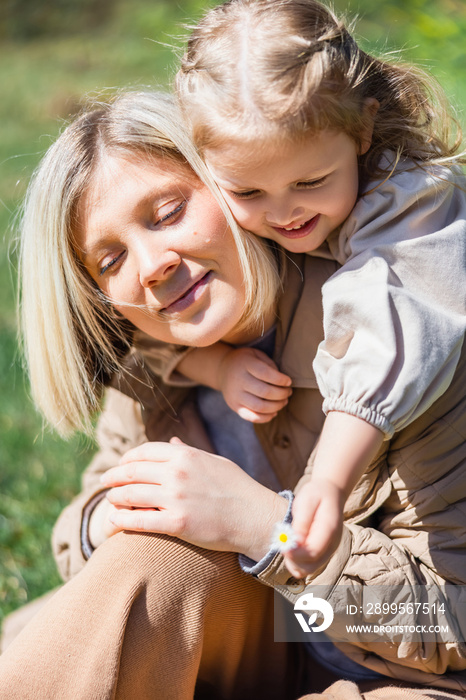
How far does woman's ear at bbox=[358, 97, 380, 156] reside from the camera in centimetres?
191

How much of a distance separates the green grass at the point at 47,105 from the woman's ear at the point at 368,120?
40cm

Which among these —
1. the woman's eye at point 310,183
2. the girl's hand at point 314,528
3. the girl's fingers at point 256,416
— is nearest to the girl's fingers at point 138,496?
the girl's fingers at point 256,416

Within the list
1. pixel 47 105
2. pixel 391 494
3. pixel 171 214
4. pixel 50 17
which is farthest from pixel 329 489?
pixel 50 17

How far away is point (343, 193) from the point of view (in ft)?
6.14

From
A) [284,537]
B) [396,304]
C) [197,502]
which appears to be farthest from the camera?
[197,502]

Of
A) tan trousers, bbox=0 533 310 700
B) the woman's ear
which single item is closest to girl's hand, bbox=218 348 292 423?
tan trousers, bbox=0 533 310 700

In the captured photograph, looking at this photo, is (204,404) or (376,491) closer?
(376,491)

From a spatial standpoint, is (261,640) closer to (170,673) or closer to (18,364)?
(170,673)

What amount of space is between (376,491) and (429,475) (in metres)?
0.16

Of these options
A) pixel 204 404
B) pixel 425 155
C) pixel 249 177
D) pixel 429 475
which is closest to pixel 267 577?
pixel 429 475

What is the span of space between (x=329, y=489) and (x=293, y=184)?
2.50 feet

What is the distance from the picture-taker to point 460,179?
208cm

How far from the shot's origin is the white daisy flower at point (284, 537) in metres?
1.44

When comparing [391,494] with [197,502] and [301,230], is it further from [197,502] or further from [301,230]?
[301,230]
